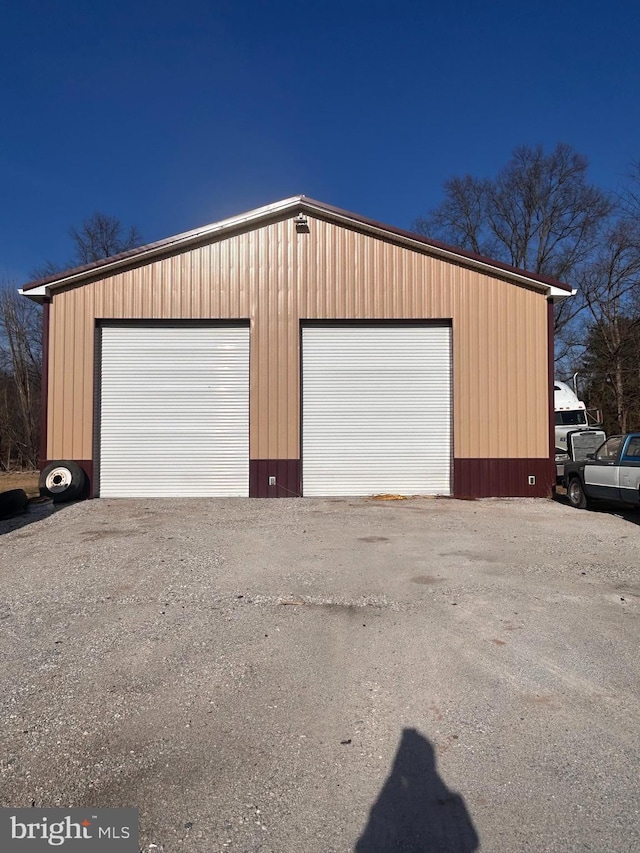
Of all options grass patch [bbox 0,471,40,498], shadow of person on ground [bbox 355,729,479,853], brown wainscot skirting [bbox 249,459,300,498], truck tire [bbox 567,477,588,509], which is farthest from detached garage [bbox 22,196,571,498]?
shadow of person on ground [bbox 355,729,479,853]

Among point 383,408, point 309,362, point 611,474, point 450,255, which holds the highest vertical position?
point 450,255

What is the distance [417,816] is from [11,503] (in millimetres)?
11492

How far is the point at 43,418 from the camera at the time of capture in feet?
46.7

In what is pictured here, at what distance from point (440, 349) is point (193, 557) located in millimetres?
9290

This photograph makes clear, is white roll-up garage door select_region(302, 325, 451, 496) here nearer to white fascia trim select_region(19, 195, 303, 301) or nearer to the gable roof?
the gable roof

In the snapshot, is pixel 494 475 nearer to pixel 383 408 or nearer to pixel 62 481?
pixel 383 408

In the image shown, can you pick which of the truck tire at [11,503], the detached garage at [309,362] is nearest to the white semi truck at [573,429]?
the detached garage at [309,362]

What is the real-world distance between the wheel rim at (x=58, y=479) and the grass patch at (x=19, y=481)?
6.85 metres

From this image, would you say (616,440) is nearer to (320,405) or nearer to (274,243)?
(320,405)

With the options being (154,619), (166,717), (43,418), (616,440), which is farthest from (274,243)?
(166,717)

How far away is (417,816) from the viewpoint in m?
2.64

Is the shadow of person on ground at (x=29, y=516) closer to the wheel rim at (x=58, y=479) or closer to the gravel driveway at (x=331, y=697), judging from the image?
the wheel rim at (x=58, y=479)

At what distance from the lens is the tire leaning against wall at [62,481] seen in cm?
1359

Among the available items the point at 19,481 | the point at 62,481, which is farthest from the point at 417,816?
the point at 19,481
